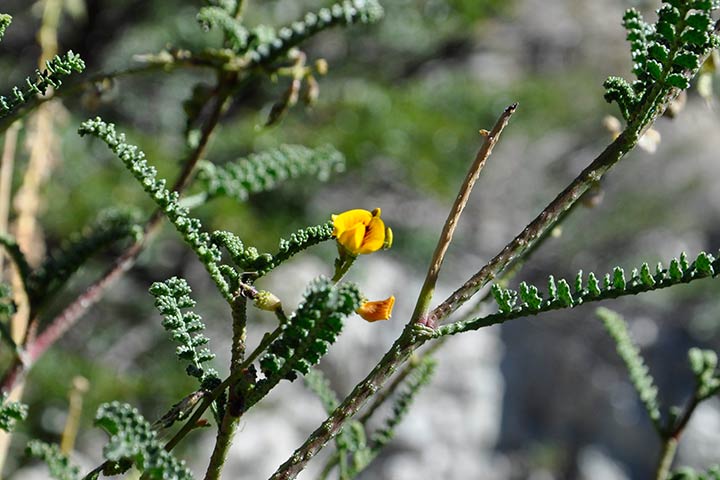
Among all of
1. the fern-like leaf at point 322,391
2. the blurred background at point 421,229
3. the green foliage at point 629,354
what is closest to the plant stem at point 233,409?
the fern-like leaf at point 322,391

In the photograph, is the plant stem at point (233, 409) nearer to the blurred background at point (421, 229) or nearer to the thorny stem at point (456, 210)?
the thorny stem at point (456, 210)

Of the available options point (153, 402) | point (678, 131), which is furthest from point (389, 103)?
point (678, 131)

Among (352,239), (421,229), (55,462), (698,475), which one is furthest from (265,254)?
(421,229)

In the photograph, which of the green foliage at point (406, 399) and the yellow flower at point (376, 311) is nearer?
the yellow flower at point (376, 311)

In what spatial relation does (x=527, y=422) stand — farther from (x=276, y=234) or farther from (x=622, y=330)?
(x=622, y=330)

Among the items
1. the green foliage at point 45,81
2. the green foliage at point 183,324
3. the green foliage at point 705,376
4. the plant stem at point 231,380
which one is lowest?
the plant stem at point 231,380

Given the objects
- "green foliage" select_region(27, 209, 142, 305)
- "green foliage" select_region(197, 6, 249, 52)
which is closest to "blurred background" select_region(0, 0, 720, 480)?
"green foliage" select_region(27, 209, 142, 305)

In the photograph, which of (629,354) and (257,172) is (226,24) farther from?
(629,354)

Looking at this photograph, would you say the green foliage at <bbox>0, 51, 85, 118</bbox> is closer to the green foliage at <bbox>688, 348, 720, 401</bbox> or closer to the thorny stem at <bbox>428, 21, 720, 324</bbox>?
the thorny stem at <bbox>428, 21, 720, 324</bbox>
